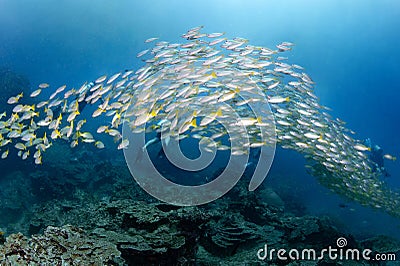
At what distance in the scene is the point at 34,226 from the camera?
711 centimetres

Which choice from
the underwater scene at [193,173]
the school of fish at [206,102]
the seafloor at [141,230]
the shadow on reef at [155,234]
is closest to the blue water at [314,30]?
the underwater scene at [193,173]

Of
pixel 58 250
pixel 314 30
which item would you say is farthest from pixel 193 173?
pixel 314 30

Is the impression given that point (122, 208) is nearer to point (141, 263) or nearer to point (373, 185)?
point (141, 263)

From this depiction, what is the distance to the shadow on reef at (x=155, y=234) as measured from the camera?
11.3ft

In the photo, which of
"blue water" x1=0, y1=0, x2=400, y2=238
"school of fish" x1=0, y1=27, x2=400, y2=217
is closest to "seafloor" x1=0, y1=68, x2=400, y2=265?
"school of fish" x1=0, y1=27, x2=400, y2=217

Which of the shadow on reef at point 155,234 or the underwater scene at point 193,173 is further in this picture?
the underwater scene at point 193,173

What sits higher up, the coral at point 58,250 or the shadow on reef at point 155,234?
the shadow on reef at point 155,234

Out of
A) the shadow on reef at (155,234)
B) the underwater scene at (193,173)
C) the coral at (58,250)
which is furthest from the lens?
the underwater scene at (193,173)

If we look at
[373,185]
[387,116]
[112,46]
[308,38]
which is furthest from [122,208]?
[112,46]

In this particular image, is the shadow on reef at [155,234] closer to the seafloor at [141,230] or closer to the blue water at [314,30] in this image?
the seafloor at [141,230]

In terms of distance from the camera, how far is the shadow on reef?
11.3ft

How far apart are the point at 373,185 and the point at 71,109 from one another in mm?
9966

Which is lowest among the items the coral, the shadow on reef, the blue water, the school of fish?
the coral

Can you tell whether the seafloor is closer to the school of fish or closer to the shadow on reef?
the shadow on reef
